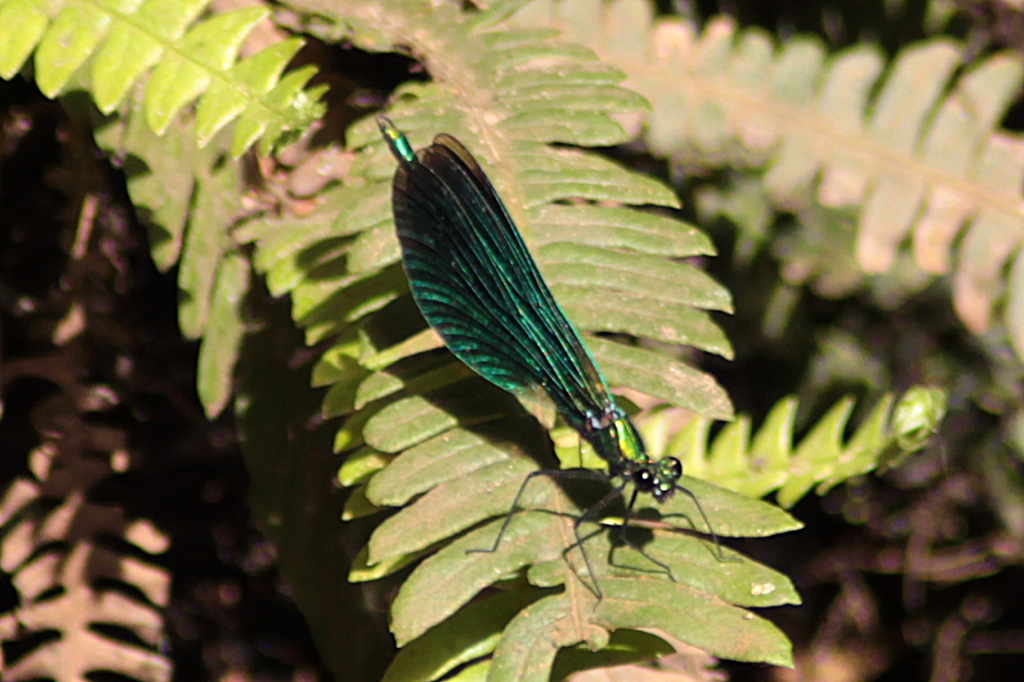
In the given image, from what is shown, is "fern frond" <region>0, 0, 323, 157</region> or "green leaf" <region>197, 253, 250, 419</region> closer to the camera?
"fern frond" <region>0, 0, 323, 157</region>

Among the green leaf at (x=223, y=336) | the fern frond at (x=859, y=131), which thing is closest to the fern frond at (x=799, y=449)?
the fern frond at (x=859, y=131)

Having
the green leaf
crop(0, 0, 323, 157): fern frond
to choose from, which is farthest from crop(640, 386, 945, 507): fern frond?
crop(0, 0, 323, 157): fern frond

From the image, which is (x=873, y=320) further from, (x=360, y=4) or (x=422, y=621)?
(x=422, y=621)

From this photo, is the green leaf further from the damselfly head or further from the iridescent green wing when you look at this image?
the damselfly head

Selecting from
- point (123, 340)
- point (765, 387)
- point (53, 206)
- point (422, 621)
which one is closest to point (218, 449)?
point (123, 340)

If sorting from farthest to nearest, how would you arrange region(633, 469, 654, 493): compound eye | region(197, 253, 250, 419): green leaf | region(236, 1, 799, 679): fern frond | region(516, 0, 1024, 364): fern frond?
region(516, 0, 1024, 364): fern frond, region(197, 253, 250, 419): green leaf, region(633, 469, 654, 493): compound eye, region(236, 1, 799, 679): fern frond

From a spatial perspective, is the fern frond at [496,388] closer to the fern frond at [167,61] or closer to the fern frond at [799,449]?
the fern frond at [167,61]
